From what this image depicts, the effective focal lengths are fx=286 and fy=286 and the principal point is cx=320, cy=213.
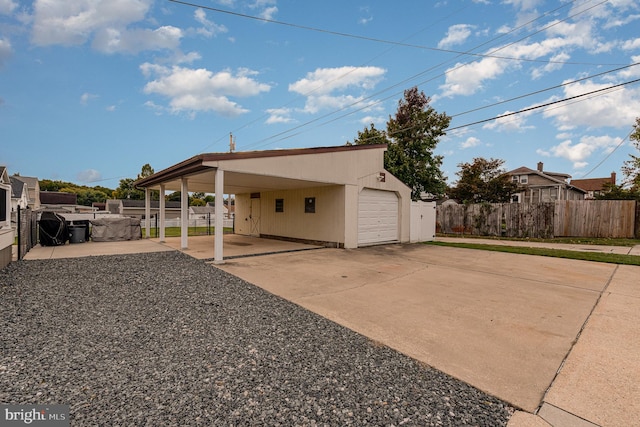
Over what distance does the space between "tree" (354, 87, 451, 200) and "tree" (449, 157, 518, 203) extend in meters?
5.31

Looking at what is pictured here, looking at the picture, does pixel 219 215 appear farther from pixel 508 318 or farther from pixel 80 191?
pixel 80 191

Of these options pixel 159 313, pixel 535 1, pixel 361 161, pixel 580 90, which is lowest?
pixel 159 313

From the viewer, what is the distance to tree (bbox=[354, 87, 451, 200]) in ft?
60.7

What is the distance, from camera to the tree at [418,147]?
18.5 meters

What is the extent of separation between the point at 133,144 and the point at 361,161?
62.7ft

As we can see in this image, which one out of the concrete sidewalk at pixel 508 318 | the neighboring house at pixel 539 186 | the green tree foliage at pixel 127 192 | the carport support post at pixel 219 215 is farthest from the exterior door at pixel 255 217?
the green tree foliage at pixel 127 192

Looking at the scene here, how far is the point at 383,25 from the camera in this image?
10.7 m

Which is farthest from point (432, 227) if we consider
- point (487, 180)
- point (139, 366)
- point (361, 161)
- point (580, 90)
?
point (139, 366)

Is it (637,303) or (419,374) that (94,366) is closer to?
(419,374)

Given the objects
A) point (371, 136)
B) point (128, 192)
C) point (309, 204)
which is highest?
point (371, 136)

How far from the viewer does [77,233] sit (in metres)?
11.5

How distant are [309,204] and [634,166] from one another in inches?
778

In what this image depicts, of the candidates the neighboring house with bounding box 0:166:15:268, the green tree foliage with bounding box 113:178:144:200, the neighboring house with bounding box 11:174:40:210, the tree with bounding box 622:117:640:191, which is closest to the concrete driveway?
the neighboring house with bounding box 0:166:15:268

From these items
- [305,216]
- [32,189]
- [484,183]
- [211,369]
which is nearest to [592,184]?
[484,183]
